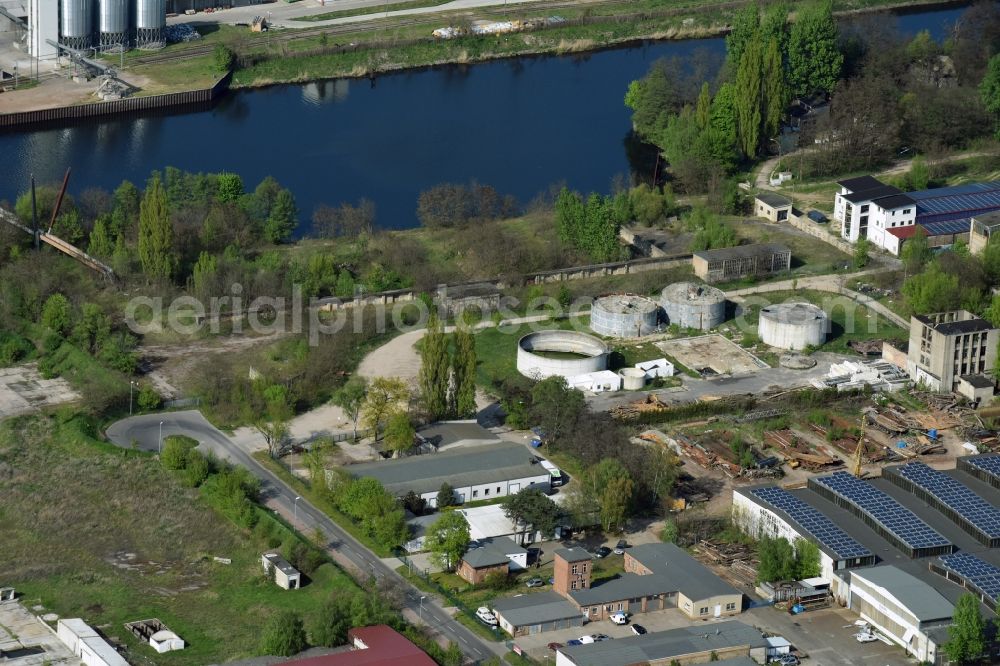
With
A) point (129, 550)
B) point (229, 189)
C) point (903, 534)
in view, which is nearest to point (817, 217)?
point (229, 189)

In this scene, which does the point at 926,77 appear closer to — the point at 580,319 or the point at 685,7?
the point at 685,7

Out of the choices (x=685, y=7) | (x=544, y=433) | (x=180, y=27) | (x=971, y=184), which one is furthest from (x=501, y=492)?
(x=685, y=7)

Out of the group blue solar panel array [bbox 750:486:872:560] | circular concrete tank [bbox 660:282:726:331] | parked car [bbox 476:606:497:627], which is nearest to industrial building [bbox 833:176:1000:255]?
circular concrete tank [bbox 660:282:726:331]

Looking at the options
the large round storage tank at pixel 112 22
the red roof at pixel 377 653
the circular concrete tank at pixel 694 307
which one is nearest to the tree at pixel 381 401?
the circular concrete tank at pixel 694 307

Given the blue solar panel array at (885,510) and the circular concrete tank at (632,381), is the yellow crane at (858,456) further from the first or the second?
the circular concrete tank at (632,381)

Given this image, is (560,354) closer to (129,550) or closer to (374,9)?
(129,550)

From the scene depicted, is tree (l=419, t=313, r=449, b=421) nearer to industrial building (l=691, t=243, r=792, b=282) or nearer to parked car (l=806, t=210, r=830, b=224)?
industrial building (l=691, t=243, r=792, b=282)
